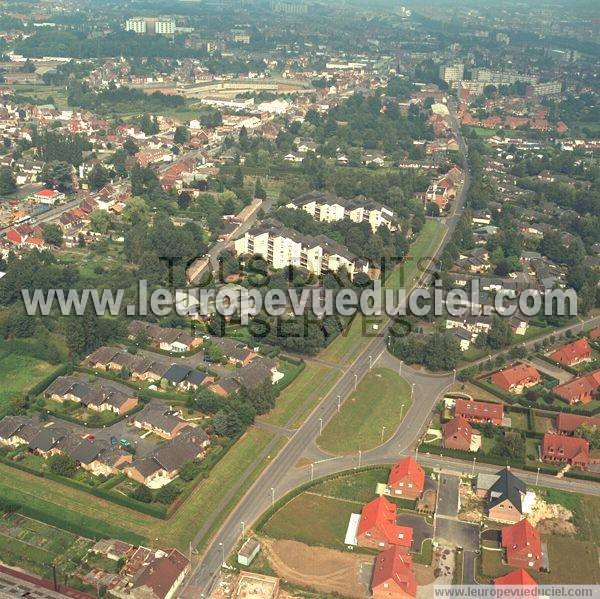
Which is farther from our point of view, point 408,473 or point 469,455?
point 469,455

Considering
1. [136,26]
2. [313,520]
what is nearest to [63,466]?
[313,520]

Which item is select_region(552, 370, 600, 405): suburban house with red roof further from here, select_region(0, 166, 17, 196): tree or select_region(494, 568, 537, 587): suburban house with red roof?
select_region(0, 166, 17, 196): tree

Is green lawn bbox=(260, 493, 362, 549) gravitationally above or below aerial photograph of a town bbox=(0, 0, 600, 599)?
below

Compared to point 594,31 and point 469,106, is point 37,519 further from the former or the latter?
point 594,31

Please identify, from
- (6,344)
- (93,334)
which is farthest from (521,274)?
(6,344)

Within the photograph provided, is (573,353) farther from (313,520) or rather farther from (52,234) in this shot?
(52,234)

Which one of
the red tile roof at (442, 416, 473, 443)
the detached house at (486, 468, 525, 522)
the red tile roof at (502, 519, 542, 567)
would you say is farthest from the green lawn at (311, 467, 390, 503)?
the red tile roof at (502, 519, 542, 567)
